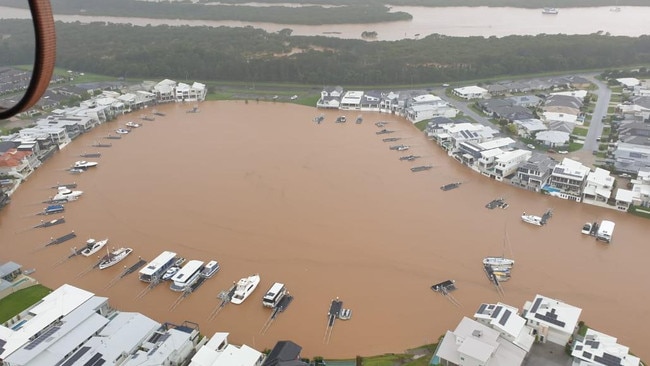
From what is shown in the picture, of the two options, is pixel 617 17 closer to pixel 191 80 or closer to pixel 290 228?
pixel 191 80

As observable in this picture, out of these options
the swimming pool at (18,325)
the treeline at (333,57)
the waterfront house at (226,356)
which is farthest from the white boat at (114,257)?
the treeline at (333,57)

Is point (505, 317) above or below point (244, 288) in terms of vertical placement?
above


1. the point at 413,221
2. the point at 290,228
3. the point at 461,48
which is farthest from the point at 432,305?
the point at 461,48

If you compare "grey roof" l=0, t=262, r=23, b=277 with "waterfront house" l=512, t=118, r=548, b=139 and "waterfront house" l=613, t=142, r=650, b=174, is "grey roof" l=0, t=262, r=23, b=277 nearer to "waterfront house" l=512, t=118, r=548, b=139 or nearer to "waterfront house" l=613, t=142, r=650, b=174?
"waterfront house" l=512, t=118, r=548, b=139

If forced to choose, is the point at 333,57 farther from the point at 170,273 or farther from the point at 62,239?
the point at 170,273

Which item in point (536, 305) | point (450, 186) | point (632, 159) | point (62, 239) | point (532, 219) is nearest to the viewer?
point (536, 305)

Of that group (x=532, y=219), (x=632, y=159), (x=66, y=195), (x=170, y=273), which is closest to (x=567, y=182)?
(x=532, y=219)
